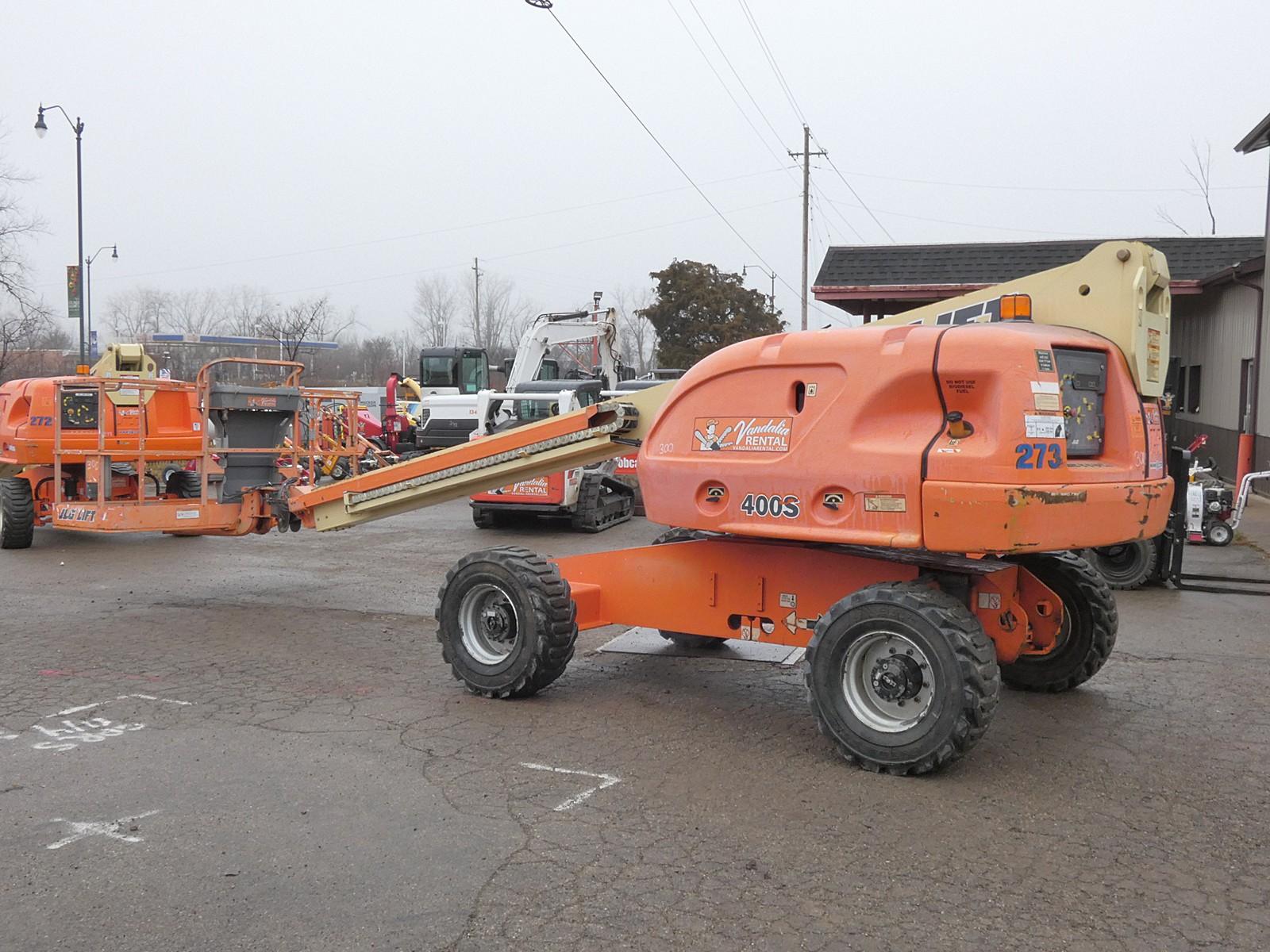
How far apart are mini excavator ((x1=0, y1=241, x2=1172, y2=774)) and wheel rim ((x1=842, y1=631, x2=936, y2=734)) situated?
1 cm

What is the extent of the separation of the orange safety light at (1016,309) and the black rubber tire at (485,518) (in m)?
10.8

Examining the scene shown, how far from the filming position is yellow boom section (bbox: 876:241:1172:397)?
18.4ft

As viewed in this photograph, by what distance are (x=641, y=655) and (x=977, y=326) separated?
3700 millimetres

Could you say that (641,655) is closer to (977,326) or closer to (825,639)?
(825,639)

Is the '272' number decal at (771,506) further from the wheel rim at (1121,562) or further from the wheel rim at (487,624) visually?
the wheel rim at (1121,562)

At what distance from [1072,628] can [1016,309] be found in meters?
2.25

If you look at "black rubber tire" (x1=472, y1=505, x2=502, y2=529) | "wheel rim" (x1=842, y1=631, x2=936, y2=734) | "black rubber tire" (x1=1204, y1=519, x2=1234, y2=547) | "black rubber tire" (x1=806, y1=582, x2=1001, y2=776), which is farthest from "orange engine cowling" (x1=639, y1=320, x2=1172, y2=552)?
"black rubber tire" (x1=472, y1=505, x2=502, y2=529)

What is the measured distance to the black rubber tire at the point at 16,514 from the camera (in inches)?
543

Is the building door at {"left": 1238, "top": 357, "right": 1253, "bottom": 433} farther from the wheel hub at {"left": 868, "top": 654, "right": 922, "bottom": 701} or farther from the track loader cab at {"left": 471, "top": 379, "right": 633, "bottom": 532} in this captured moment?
the wheel hub at {"left": 868, "top": 654, "right": 922, "bottom": 701}

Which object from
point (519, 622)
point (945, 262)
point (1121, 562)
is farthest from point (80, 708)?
point (945, 262)

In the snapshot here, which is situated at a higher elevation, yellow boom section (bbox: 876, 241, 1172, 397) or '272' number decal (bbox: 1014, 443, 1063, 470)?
yellow boom section (bbox: 876, 241, 1172, 397)

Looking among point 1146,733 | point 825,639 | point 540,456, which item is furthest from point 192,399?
point 1146,733

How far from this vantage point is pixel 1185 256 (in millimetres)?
22578

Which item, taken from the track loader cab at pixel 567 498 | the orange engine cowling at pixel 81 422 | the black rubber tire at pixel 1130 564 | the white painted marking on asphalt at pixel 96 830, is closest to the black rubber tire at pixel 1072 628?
the black rubber tire at pixel 1130 564
